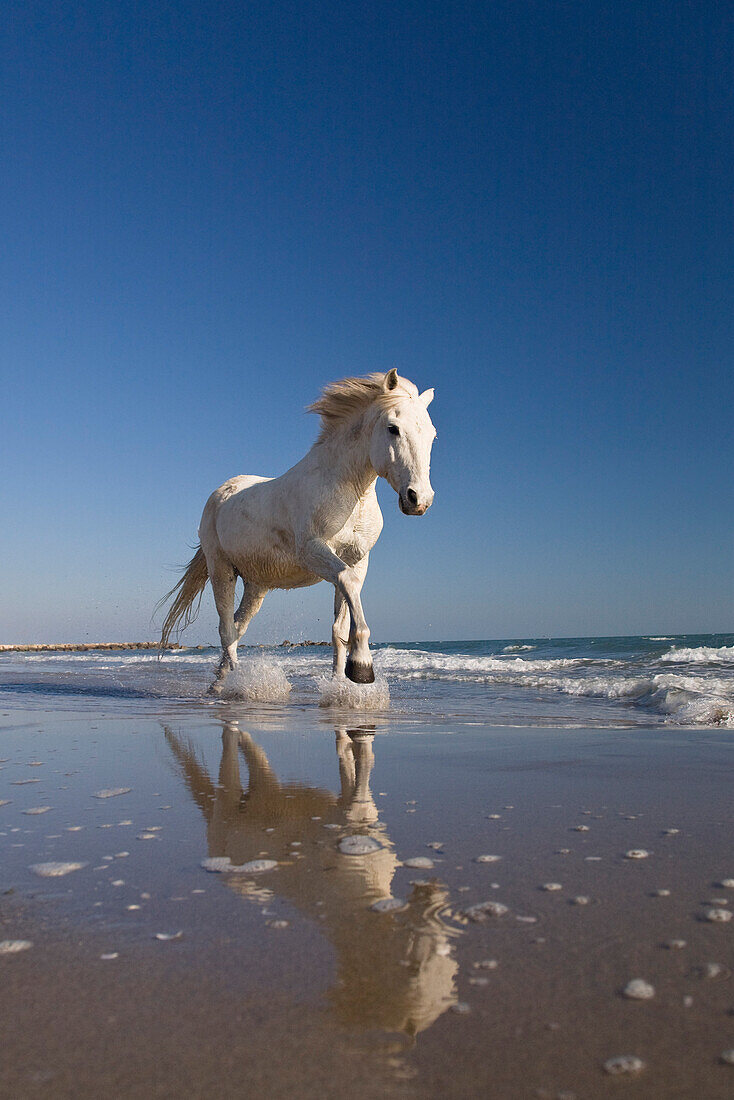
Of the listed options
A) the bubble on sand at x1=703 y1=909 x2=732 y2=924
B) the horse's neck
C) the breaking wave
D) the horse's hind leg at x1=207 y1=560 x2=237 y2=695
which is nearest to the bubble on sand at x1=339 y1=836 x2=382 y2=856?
the bubble on sand at x1=703 y1=909 x2=732 y2=924

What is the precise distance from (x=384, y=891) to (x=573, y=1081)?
55cm

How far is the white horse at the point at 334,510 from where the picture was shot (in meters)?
4.68

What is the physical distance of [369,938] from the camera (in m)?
0.99

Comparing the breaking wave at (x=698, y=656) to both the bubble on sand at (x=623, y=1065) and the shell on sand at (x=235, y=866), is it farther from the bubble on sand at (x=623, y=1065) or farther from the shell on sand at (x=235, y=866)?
the bubble on sand at (x=623, y=1065)

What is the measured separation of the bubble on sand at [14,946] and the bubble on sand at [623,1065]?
0.77 m

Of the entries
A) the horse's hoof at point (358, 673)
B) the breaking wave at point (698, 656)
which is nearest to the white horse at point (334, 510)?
the horse's hoof at point (358, 673)

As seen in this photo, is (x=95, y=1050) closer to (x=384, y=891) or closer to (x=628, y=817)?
(x=384, y=891)

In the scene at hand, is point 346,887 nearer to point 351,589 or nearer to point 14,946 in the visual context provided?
point 14,946

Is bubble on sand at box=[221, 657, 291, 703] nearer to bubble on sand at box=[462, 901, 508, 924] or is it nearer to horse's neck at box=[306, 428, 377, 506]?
horse's neck at box=[306, 428, 377, 506]

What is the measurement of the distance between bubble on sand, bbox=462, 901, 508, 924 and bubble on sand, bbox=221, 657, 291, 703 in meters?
4.60

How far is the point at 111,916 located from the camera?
3.59 ft

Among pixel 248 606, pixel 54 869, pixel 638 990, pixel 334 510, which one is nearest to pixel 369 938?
pixel 638 990

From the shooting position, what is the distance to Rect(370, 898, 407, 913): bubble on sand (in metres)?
1.09

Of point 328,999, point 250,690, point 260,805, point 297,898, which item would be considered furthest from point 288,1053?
point 250,690
